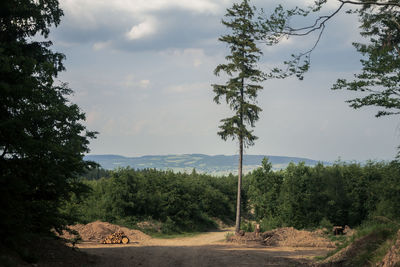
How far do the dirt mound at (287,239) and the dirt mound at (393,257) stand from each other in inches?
466

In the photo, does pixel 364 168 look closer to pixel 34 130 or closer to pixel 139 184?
pixel 139 184

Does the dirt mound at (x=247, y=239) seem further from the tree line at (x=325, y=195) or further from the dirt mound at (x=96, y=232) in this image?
the dirt mound at (x=96, y=232)

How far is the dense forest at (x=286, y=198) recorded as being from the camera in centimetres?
2697

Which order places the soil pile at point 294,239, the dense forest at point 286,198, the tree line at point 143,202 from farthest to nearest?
the tree line at point 143,202, the dense forest at point 286,198, the soil pile at point 294,239

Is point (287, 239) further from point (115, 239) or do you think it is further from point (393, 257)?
point (393, 257)

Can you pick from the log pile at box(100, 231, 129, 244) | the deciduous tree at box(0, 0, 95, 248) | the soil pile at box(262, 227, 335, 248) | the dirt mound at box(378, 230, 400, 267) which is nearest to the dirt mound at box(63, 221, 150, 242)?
the log pile at box(100, 231, 129, 244)

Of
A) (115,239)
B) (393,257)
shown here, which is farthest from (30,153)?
(115,239)

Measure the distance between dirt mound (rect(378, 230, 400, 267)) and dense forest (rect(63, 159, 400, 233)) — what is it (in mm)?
17072

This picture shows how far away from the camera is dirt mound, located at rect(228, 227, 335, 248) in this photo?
20281 millimetres

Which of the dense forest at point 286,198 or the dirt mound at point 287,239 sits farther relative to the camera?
the dense forest at point 286,198

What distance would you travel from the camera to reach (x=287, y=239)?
21.6 metres

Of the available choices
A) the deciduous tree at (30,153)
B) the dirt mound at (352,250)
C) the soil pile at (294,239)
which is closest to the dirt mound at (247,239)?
the soil pile at (294,239)

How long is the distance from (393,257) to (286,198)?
65.1 feet

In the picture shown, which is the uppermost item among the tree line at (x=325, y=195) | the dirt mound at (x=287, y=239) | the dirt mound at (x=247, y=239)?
the tree line at (x=325, y=195)
